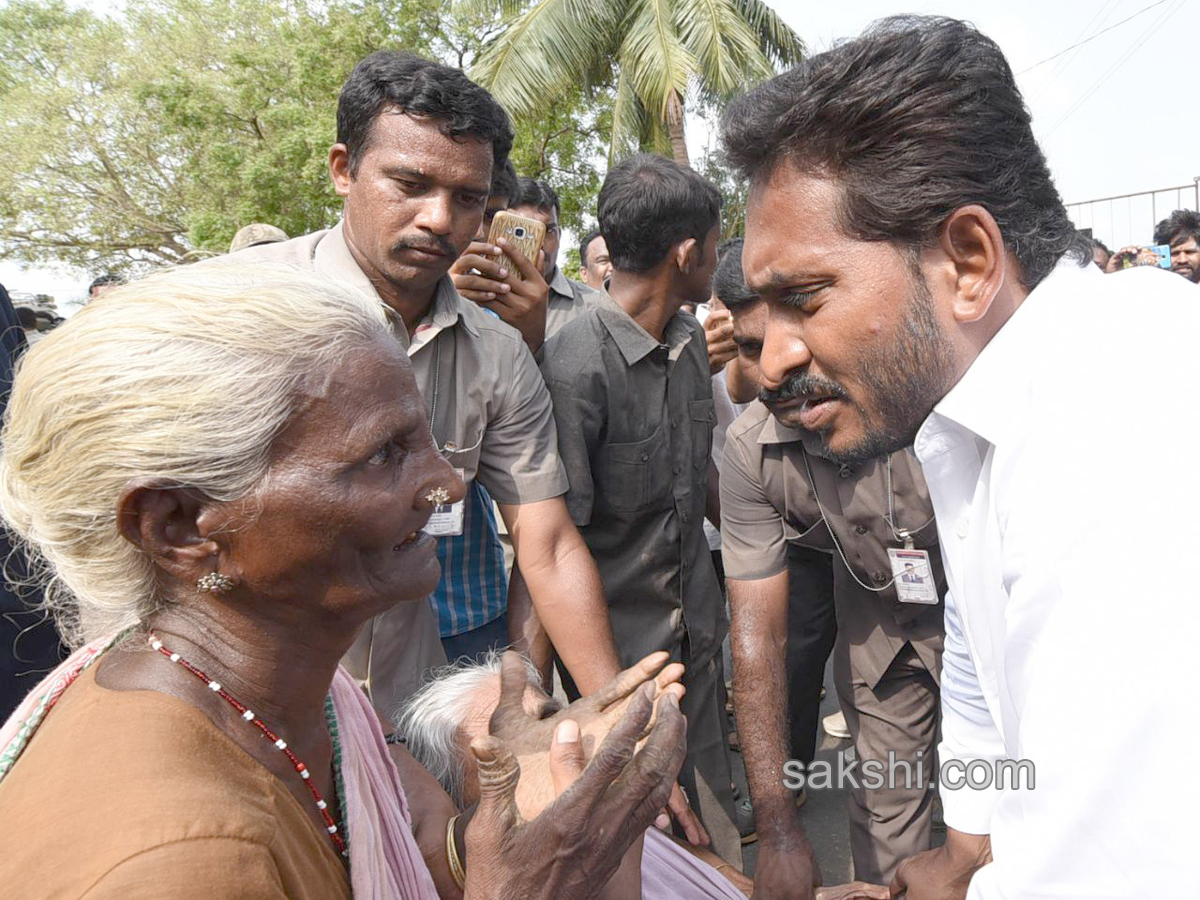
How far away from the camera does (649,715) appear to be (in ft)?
4.89

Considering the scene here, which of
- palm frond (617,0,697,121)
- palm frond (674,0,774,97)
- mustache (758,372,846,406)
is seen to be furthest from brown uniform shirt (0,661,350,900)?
palm frond (674,0,774,97)

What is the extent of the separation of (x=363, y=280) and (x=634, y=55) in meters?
15.2

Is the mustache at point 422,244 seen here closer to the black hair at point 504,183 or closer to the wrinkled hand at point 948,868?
the black hair at point 504,183

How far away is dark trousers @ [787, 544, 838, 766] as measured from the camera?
3607mm

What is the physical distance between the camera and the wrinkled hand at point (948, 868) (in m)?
2.07

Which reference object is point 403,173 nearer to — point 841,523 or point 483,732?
point 483,732

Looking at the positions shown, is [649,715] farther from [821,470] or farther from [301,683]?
[821,470]

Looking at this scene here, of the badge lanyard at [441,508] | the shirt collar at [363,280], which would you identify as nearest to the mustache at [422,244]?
the shirt collar at [363,280]

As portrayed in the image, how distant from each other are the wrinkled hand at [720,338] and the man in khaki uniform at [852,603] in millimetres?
659

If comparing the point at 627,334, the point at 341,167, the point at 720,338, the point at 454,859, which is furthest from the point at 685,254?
the point at 454,859

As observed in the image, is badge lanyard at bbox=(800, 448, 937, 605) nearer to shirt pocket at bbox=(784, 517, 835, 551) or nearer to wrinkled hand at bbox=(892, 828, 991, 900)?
shirt pocket at bbox=(784, 517, 835, 551)

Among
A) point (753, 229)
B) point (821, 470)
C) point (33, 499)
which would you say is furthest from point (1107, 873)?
point (821, 470)

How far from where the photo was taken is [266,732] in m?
1.44

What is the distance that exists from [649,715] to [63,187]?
24.7 m
